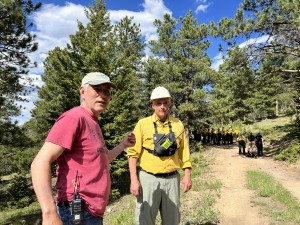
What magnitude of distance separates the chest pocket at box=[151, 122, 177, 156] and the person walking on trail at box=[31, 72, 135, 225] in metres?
1.43

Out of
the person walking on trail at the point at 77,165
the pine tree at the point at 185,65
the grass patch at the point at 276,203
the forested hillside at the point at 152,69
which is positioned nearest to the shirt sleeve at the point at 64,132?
the person walking on trail at the point at 77,165

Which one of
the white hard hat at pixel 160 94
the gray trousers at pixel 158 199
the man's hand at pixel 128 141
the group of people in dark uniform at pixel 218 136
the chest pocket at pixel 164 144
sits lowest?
the group of people in dark uniform at pixel 218 136

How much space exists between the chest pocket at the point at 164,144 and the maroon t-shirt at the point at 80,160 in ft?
5.05

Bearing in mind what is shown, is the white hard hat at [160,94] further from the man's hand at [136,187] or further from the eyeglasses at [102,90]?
the eyeglasses at [102,90]

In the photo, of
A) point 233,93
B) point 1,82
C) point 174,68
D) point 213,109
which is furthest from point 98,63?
point 213,109

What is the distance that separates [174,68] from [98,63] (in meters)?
10.7

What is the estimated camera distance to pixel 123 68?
1817 centimetres

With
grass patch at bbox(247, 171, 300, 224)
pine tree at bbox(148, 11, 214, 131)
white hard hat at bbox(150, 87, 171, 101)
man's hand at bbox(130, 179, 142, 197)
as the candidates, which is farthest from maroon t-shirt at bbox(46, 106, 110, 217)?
pine tree at bbox(148, 11, 214, 131)

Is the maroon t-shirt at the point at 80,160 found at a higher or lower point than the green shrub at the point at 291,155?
higher

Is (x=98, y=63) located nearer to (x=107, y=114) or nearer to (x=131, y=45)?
(x=107, y=114)

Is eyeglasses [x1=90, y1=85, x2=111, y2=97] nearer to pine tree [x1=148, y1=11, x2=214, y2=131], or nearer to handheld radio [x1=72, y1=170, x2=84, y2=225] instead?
handheld radio [x1=72, y1=170, x2=84, y2=225]

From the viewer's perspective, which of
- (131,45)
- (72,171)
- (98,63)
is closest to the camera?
(72,171)

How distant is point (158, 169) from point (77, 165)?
1756mm

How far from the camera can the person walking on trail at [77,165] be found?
1884 millimetres
